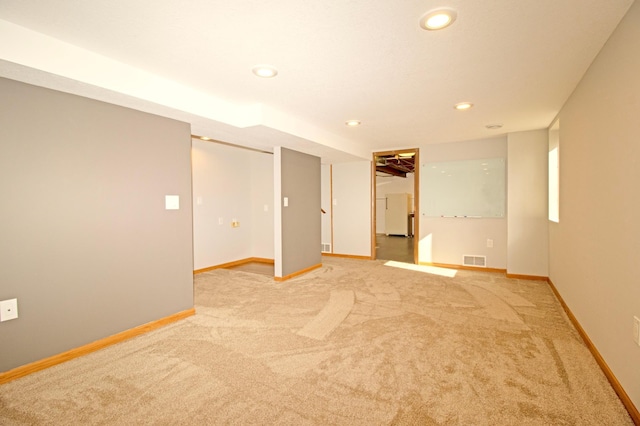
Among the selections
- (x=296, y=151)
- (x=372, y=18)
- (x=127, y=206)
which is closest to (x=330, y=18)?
(x=372, y=18)

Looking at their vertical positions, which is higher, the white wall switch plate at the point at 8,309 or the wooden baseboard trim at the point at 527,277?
the white wall switch plate at the point at 8,309

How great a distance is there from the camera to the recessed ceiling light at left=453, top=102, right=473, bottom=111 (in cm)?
328

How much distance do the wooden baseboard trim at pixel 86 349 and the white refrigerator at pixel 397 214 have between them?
8.75 meters

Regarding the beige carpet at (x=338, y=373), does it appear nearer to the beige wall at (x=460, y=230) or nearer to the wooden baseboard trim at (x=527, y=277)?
the wooden baseboard trim at (x=527, y=277)

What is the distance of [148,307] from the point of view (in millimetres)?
2883

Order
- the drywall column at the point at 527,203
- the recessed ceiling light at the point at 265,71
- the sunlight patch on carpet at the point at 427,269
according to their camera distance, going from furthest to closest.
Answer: the sunlight patch on carpet at the point at 427,269 → the drywall column at the point at 527,203 → the recessed ceiling light at the point at 265,71

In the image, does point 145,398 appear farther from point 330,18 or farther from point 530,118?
point 530,118

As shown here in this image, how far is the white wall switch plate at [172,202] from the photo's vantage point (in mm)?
3018

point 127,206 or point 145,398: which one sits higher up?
point 127,206

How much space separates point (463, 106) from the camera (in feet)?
11.1

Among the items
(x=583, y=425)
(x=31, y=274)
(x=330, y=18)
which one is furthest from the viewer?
(x=31, y=274)

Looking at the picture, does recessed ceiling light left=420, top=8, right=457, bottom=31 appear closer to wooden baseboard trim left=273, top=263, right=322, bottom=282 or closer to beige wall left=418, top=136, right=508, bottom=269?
wooden baseboard trim left=273, top=263, right=322, bottom=282

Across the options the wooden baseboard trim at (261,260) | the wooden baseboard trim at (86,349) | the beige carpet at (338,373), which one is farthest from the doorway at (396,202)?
the wooden baseboard trim at (86,349)

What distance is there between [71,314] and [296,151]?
359cm
